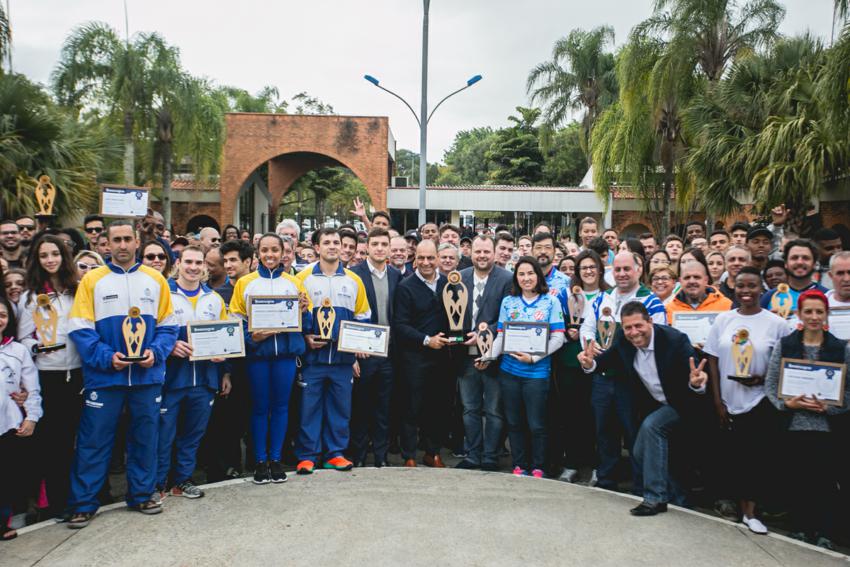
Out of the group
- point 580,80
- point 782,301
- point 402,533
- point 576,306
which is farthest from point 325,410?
point 580,80

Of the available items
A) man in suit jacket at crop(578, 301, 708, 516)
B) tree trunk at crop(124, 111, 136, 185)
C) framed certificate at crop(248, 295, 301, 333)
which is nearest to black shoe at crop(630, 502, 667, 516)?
man in suit jacket at crop(578, 301, 708, 516)

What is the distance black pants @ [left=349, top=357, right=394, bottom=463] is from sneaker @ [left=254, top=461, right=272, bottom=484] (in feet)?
3.27

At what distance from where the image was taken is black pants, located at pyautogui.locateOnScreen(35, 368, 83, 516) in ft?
17.3

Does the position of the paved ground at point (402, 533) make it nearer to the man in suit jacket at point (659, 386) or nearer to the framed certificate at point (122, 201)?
the man in suit jacket at point (659, 386)

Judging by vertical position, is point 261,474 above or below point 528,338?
below

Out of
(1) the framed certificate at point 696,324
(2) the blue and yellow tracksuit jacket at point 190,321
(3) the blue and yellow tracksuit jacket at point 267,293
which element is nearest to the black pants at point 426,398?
(3) the blue and yellow tracksuit jacket at point 267,293

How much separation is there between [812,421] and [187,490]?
517 cm

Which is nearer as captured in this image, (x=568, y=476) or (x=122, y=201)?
(x=568, y=476)

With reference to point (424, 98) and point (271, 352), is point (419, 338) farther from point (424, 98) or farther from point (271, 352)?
point (424, 98)

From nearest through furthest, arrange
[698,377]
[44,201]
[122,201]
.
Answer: [698,377]
[122,201]
[44,201]

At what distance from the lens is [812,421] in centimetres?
504

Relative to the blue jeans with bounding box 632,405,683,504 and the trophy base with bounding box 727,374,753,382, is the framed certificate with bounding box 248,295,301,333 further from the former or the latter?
the trophy base with bounding box 727,374,753,382

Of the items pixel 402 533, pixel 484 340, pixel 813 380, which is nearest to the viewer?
pixel 813 380

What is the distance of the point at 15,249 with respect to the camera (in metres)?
6.89
